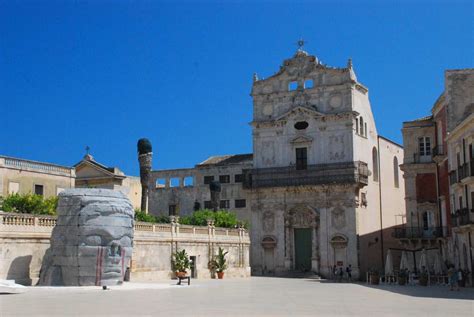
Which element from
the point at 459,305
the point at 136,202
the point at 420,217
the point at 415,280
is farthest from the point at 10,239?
the point at 136,202

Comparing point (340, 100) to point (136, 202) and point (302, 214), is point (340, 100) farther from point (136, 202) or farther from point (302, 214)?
point (136, 202)

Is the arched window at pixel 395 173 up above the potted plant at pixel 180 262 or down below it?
above

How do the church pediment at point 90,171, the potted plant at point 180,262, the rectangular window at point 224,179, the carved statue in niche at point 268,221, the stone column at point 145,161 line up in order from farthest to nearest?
the rectangular window at point 224,179
the church pediment at point 90,171
the carved statue in niche at point 268,221
the stone column at point 145,161
the potted plant at point 180,262

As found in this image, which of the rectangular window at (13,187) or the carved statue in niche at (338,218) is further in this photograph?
the carved statue in niche at (338,218)

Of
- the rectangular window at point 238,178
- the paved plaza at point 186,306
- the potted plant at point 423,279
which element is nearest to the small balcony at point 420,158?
the potted plant at point 423,279

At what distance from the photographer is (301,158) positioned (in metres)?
58.0

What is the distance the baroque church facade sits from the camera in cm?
5556

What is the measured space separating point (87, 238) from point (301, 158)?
31590mm

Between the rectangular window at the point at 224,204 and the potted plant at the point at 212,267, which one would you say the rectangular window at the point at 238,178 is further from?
the potted plant at the point at 212,267

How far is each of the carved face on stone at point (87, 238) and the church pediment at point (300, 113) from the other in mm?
30199

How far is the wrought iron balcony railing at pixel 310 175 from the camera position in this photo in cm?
5525

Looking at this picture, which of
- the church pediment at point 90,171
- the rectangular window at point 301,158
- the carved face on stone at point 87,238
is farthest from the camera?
the church pediment at point 90,171

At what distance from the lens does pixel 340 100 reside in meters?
56.7

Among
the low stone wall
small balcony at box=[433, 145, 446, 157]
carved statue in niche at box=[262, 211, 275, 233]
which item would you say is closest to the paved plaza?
the low stone wall
